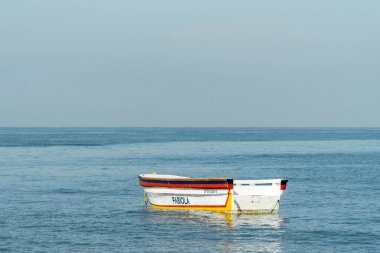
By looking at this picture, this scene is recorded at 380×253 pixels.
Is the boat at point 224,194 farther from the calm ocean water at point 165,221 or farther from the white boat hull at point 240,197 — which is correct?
the calm ocean water at point 165,221

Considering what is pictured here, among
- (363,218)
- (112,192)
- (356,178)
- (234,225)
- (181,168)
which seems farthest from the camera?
(181,168)

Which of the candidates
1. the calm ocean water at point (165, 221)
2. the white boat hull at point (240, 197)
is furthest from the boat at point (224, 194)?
the calm ocean water at point (165, 221)

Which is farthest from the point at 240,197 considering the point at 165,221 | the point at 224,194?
the point at 165,221

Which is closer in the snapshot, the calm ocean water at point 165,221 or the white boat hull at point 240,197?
the calm ocean water at point 165,221

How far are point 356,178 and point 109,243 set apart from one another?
45.7 metres

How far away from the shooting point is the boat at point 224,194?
1859 inches

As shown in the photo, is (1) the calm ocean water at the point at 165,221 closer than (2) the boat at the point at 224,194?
Yes

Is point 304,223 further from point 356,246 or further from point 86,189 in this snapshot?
point 86,189

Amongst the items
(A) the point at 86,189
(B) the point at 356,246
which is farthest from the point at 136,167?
(B) the point at 356,246

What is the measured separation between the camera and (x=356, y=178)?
252 feet

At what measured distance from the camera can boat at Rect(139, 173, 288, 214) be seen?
47219 millimetres

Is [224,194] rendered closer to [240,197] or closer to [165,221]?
[240,197]

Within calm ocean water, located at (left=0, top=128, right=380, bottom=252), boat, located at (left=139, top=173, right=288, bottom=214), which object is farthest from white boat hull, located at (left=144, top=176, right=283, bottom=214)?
calm ocean water, located at (left=0, top=128, right=380, bottom=252)

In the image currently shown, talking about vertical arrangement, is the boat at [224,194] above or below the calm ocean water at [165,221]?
above
